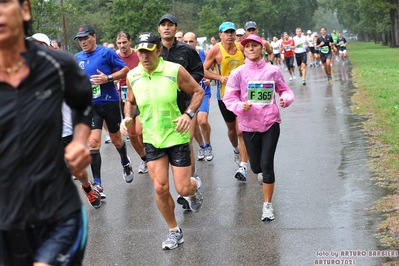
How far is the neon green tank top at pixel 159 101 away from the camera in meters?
6.32

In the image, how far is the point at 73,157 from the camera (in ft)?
10.4

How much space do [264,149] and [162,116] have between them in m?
1.43

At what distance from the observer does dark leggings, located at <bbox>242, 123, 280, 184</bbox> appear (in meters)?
7.24

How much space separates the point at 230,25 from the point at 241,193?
2580mm

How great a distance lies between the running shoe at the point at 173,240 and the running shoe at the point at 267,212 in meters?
1.02

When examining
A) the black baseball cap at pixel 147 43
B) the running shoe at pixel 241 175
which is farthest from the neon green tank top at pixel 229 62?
the black baseball cap at pixel 147 43

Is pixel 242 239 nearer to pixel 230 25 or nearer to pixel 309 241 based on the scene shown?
pixel 309 241

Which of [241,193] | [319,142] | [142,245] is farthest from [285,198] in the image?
[319,142]

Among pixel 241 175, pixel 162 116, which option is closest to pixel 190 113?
pixel 162 116

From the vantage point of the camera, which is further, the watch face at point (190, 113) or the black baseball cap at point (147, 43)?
the watch face at point (190, 113)

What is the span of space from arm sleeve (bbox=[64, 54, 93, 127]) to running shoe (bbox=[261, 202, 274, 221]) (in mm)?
3977

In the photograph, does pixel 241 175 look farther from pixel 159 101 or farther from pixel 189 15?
pixel 189 15

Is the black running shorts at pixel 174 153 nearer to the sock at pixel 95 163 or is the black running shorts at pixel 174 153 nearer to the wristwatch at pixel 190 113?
the wristwatch at pixel 190 113

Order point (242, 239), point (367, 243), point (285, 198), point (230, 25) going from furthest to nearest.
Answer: point (230, 25) → point (285, 198) → point (242, 239) → point (367, 243)
